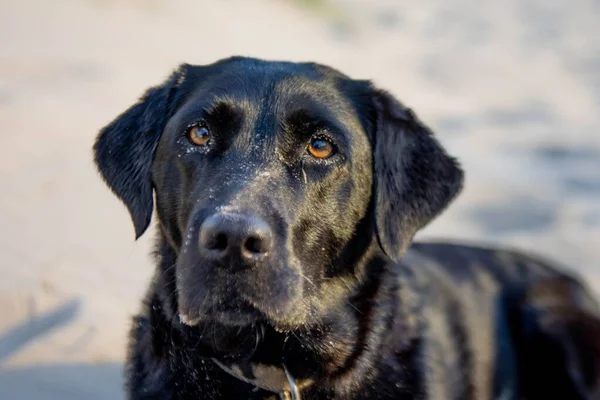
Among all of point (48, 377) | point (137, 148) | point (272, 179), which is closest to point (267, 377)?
point (272, 179)

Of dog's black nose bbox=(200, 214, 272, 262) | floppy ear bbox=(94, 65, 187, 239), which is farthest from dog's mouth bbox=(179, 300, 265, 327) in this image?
floppy ear bbox=(94, 65, 187, 239)

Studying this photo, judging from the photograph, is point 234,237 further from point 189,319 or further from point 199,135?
point 199,135

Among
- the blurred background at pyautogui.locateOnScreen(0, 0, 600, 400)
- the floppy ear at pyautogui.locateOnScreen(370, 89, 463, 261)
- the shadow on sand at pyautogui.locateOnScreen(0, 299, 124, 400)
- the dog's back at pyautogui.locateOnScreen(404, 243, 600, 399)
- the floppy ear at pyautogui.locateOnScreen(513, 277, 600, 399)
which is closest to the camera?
the floppy ear at pyautogui.locateOnScreen(370, 89, 463, 261)

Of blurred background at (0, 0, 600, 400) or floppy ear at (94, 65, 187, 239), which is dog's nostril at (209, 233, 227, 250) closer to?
floppy ear at (94, 65, 187, 239)

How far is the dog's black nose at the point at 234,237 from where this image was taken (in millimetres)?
2475

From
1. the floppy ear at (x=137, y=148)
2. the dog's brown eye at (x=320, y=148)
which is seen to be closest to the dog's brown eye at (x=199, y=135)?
the floppy ear at (x=137, y=148)

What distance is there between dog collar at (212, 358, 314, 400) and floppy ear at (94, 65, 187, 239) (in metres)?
0.64

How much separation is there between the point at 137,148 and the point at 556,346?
7.84 feet

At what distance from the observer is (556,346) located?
164 inches

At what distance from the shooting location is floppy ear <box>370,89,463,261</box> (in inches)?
121

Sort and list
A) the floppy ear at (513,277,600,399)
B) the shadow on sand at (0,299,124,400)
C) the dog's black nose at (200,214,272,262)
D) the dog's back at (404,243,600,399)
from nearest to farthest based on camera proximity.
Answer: the dog's black nose at (200,214,272,262) < the shadow on sand at (0,299,124,400) < the dog's back at (404,243,600,399) < the floppy ear at (513,277,600,399)

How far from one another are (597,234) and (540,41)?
27.9ft

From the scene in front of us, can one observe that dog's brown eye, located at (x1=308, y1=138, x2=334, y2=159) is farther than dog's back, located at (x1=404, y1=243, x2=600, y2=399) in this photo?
No

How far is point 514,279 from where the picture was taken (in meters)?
4.38
